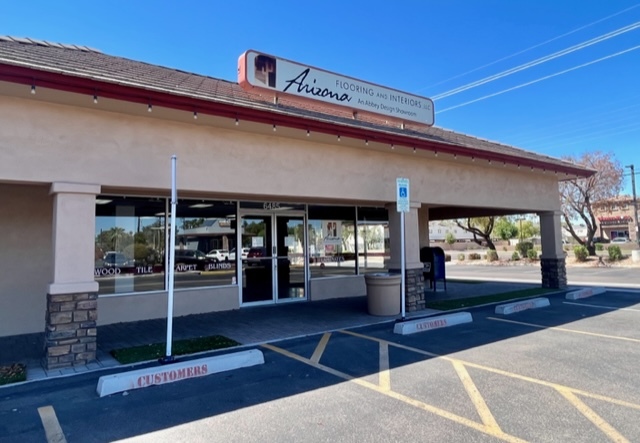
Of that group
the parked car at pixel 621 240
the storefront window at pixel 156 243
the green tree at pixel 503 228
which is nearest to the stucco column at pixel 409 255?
the storefront window at pixel 156 243

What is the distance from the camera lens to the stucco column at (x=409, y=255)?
10359 mm

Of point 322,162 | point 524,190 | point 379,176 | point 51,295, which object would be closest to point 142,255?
point 51,295

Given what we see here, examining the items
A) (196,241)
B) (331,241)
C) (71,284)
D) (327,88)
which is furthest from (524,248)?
(71,284)

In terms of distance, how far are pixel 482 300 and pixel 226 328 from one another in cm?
758

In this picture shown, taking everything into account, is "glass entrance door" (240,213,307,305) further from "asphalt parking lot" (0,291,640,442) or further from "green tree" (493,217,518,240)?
"green tree" (493,217,518,240)

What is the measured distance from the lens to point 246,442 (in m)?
3.85

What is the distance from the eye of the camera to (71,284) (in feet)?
20.4

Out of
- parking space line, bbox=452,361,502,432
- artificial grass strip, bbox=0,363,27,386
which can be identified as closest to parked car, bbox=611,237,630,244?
parking space line, bbox=452,361,502,432

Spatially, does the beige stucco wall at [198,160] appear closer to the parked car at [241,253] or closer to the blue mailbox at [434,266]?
the parked car at [241,253]

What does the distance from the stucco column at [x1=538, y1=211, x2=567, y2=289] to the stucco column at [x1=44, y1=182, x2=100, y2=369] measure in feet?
46.7

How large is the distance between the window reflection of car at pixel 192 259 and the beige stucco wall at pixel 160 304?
64 centimetres

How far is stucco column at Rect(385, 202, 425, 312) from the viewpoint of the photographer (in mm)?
10359

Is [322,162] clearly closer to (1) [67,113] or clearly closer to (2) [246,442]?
(1) [67,113]

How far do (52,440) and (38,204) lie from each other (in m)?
6.04
